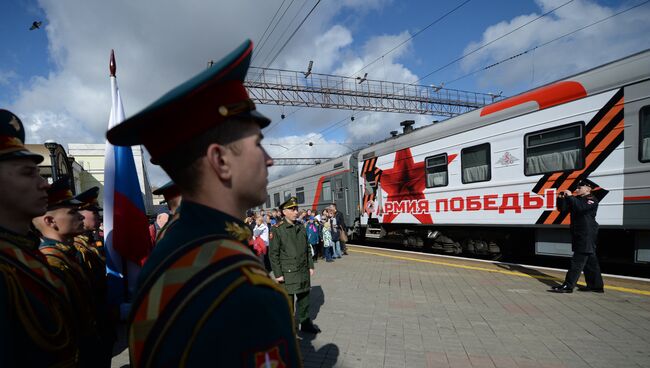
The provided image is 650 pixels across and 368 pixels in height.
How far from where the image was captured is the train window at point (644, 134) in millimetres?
5555

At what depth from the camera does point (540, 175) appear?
689 centimetres

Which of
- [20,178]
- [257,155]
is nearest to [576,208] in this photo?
[257,155]

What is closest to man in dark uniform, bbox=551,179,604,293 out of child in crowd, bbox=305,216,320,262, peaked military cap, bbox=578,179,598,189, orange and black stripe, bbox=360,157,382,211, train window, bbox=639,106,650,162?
peaked military cap, bbox=578,179,598,189

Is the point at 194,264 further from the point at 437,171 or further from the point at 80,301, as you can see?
the point at 437,171

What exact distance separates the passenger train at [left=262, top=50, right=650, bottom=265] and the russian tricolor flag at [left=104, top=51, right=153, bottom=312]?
288 inches

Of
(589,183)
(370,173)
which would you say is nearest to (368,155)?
(370,173)

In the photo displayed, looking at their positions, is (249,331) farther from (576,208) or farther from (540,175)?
(540,175)

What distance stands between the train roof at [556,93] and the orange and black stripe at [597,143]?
322 millimetres

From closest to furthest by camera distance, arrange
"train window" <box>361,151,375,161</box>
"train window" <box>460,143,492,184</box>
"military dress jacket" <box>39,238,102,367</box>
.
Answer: "military dress jacket" <box>39,238,102,367</box>, "train window" <box>460,143,492,184</box>, "train window" <box>361,151,375,161</box>

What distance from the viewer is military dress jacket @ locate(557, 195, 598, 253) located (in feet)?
17.8

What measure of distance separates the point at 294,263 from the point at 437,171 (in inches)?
241

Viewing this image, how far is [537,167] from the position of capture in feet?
22.9

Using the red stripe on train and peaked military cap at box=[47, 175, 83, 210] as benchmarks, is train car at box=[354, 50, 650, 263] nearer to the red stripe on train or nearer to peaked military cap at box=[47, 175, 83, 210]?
the red stripe on train

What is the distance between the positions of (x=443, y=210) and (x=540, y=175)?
2692 millimetres
